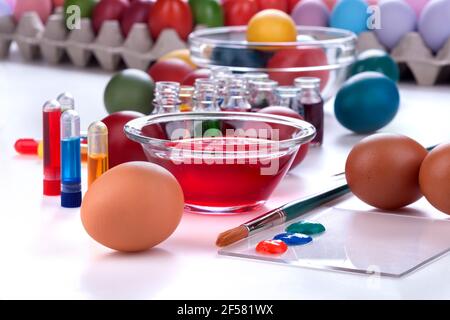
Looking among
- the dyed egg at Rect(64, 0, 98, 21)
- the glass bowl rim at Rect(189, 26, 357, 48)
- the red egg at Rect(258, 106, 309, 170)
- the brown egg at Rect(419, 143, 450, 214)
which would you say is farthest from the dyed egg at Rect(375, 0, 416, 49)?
the brown egg at Rect(419, 143, 450, 214)

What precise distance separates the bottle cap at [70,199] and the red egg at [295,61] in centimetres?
60

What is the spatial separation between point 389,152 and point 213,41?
63 cm

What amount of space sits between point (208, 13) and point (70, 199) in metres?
0.95

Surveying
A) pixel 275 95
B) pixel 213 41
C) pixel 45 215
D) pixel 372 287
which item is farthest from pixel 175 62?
pixel 372 287

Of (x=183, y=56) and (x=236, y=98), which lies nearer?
(x=236, y=98)

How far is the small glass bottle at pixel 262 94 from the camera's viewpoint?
1521mm

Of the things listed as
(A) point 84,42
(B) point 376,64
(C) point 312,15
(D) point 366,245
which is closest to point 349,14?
(C) point 312,15

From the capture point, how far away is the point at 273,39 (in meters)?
1.73

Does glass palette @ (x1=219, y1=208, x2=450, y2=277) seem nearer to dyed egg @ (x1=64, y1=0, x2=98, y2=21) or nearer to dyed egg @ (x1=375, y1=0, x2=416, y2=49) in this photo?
dyed egg @ (x1=375, y1=0, x2=416, y2=49)

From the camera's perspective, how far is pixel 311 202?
3.79ft

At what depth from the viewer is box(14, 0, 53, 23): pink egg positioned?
2223 millimetres

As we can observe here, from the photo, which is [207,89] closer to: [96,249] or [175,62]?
[175,62]

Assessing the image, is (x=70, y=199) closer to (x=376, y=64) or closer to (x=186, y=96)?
(x=186, y=96)

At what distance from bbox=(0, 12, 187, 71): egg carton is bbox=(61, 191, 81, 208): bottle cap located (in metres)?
0.89
